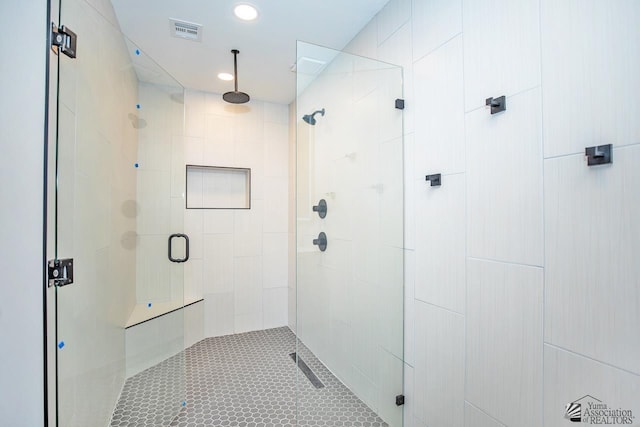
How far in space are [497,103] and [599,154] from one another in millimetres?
400

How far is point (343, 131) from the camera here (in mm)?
1656

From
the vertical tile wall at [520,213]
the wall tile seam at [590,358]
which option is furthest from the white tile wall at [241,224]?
the wall tile seam at [590,358]

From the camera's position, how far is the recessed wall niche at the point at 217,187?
3.12 meters

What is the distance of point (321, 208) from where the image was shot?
1594 mm

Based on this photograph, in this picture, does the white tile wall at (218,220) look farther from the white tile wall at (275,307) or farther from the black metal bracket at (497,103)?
the black metal bracket at (497,103)

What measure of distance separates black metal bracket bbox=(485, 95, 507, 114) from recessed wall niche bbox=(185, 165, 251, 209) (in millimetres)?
2621

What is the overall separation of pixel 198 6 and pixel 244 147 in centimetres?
156

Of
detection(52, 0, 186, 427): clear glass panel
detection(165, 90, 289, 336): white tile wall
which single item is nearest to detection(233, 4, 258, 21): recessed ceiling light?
detection(52, 0, 186, 427): clear glass panel

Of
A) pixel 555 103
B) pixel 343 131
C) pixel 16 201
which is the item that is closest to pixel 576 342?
pixel 555 103

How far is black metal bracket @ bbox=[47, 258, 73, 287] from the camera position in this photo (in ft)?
3.29

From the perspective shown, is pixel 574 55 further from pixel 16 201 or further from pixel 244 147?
pixel 244 147

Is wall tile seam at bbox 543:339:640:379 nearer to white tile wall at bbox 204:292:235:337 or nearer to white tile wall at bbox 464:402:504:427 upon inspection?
white tile wall at bbox 464:402:504:427

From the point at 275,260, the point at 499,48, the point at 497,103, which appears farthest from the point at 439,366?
the point at 275,260

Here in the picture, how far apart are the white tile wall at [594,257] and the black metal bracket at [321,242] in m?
0.98
